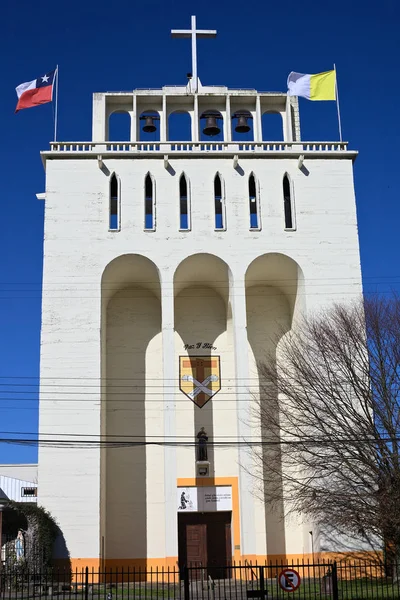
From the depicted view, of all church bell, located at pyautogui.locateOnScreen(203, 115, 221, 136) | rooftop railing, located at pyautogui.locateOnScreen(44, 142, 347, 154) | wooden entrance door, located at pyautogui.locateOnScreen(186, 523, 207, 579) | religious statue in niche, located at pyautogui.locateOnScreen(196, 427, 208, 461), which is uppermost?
church bell, located at pyautogui.locateOnScreen(203, 115, 221, 136)

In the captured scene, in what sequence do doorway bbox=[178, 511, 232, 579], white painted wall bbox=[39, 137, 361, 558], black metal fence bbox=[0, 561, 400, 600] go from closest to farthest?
1. black metal fence bbox=[0, 561, 400, 600]
2. white painted wall bbox=[39, 137, 361, 558]
3. doorway bbox=[178, 511, 232, 579]

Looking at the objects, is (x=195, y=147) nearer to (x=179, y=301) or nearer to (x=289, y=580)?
(x=179, y=301)

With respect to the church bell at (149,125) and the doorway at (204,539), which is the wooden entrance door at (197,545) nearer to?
the doorway at (204,539)

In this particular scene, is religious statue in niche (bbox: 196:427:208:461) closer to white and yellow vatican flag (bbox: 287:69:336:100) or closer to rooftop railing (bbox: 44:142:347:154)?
rooftop railing (bbox: 44:142:347:154)

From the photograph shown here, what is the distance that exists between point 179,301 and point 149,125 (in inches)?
306

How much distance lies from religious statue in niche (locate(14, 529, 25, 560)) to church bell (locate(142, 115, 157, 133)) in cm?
1770

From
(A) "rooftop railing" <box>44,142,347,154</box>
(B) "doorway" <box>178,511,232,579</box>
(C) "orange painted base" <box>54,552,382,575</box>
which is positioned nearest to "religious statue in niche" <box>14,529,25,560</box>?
(C) "orange painted base" <box>54,552,382,575</box>

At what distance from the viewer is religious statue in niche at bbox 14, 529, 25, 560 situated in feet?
97.4

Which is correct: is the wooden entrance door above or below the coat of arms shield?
below

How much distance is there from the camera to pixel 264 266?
3591 centimetres

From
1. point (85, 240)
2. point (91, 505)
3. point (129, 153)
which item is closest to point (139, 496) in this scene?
point (91, 505)

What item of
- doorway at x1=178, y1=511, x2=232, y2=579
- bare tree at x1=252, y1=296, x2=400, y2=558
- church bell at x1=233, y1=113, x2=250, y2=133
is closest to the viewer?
bare tree at x1=252, y1=296, x2=400, y2=558

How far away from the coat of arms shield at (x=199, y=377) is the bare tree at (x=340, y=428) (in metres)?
3.02

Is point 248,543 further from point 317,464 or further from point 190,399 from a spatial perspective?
point 190,399
